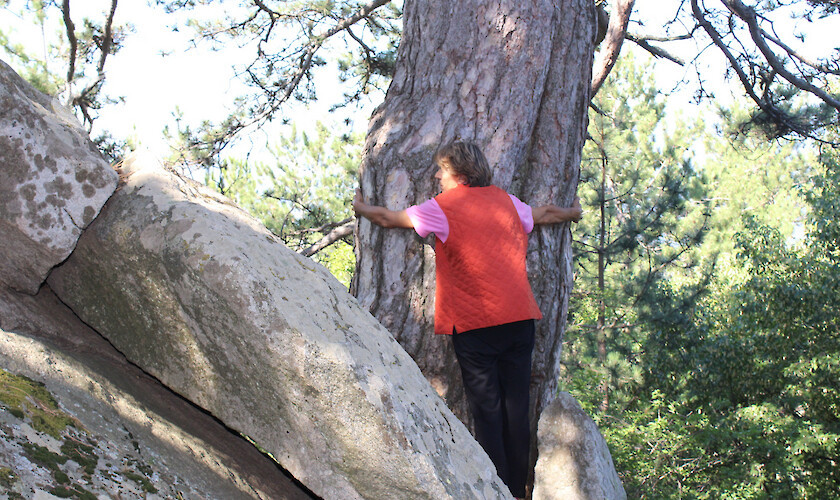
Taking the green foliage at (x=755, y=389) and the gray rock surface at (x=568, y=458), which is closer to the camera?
the gray rock surface at (x=568, y=458)

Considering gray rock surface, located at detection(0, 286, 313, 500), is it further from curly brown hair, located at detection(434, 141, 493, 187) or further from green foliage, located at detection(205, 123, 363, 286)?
green foliage, located at detection(205, 123, 363, 286)

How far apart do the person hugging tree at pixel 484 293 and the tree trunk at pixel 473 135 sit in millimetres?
220

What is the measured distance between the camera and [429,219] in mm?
3115

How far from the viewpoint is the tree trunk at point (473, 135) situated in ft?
11.2

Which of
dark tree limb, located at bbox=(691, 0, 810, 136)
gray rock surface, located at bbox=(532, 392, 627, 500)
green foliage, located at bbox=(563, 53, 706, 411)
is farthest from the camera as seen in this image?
green foliage, located at bbox=(563, 53, 706, 411)

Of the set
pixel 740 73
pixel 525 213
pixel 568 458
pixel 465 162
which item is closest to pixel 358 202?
pixel 465 162

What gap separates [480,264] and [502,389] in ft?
2.15

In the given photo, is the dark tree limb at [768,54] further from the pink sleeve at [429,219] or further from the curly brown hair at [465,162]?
the pink sleeve at [429,219]

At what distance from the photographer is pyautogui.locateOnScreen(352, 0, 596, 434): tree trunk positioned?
343 cm

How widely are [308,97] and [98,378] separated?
552cm

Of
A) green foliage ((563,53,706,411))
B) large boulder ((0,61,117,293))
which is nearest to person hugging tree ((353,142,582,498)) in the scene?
large boulder ((0,61,117,293))

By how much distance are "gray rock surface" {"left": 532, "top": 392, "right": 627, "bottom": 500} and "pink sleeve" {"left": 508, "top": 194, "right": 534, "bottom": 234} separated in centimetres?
90

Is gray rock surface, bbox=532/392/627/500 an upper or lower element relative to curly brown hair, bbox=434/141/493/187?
lower

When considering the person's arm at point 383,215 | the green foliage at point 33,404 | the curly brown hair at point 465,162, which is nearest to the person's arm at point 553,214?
the curly brown hair at point 465,162
